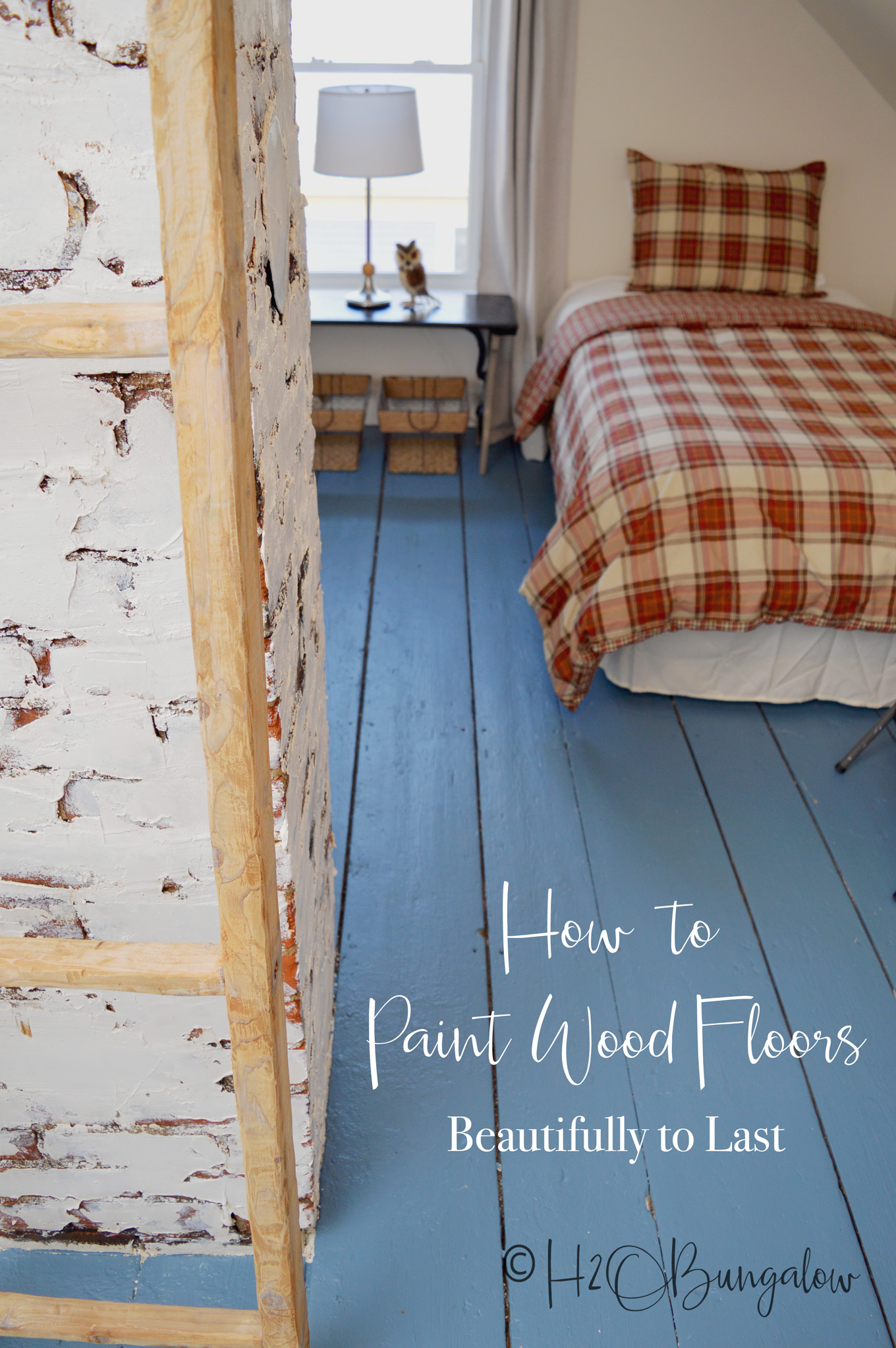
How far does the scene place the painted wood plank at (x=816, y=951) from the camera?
5.00 feet

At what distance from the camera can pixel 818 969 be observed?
1835 mm

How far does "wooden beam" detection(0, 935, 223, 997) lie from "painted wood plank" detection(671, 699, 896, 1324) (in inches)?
44.4

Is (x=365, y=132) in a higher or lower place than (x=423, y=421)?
higher

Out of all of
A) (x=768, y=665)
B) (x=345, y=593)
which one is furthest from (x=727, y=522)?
(x=345, y=593)

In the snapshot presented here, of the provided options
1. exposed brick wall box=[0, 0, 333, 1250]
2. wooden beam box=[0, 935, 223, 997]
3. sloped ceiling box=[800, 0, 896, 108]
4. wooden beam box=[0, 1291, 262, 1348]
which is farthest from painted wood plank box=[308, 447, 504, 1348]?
sloped ceiling box=[800, 0, 896, 108]

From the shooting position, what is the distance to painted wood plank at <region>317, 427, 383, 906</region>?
228 centimetres

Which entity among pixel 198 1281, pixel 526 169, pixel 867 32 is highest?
pixel 867 32

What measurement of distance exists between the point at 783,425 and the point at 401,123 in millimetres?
1746

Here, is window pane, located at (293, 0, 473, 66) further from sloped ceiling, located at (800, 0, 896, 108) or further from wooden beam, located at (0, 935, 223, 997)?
wooden beam, located at (0, 935, 223, 997)

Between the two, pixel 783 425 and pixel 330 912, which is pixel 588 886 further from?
pixel 783 425

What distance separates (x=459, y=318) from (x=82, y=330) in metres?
3.06

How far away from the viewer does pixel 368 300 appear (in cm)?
361

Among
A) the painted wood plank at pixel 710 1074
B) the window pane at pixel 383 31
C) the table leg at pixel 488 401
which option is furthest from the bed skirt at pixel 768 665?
the window pane at pixel 383 31

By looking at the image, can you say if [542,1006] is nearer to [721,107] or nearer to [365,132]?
[365,132]
